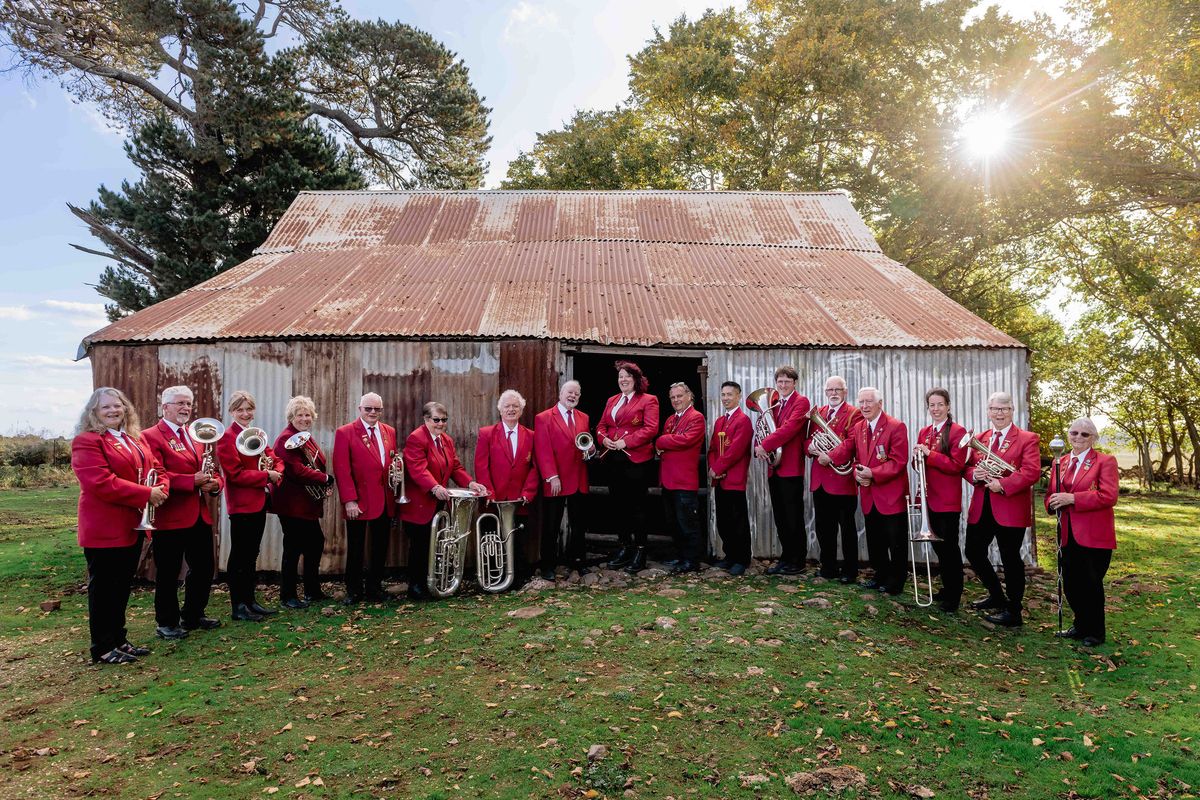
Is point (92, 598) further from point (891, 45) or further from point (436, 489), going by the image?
point (891, 45)

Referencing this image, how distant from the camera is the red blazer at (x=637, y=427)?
7.47 m

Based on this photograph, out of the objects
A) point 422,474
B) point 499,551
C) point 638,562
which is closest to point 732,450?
point 638,562

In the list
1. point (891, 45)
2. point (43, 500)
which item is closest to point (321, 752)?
point (43, 500)

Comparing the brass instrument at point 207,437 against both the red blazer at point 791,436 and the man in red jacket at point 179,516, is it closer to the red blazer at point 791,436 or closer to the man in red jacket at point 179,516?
the man in red jacket at point 179,516

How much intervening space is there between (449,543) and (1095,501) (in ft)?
18.5

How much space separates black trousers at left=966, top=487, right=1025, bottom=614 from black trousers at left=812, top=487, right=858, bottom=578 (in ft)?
3.68

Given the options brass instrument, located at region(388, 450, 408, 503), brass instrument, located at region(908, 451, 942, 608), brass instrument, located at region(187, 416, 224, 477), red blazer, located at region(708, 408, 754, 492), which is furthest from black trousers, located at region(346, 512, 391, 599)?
brass instrument, located at region(908, 451, 942, 608)

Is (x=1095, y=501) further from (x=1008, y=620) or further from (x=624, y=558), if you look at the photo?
(x=624, y=558)

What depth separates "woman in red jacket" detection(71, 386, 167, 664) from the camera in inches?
197

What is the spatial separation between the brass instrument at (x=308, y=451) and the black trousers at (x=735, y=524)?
4138mm

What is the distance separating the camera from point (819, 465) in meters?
7.37

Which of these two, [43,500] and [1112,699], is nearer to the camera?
[1112,699]

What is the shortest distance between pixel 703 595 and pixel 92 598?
517cm

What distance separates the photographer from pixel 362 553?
7.02 meters
